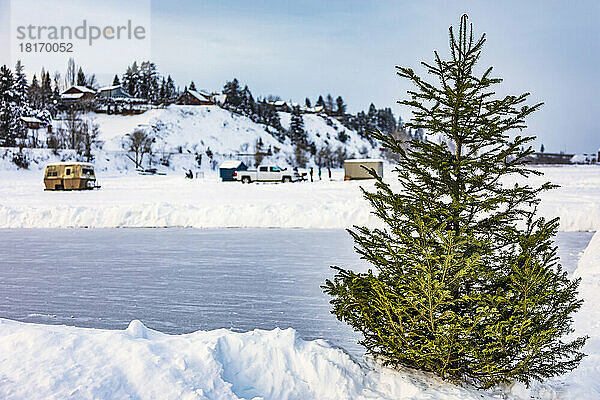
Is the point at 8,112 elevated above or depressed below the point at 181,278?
above

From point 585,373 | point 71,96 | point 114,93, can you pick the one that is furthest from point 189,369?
point 71,96

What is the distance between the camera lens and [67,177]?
116 feet

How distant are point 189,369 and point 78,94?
369 feet

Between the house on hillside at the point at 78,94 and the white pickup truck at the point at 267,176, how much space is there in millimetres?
65743

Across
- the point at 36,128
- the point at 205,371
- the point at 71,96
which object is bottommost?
the point at 205,371

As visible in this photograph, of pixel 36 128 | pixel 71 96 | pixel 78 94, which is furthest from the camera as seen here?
pixel 78 94

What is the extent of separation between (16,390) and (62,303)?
4.94m

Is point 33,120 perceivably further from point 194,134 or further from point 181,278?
point 181,278

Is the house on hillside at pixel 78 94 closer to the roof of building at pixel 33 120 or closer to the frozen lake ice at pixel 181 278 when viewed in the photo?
the roof of building at pixel 33 120

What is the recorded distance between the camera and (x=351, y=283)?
4.73 metres

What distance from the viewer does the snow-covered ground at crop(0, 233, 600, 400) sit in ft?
12.4

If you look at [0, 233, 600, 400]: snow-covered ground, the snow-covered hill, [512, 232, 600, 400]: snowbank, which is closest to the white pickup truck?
the snow-covered hill

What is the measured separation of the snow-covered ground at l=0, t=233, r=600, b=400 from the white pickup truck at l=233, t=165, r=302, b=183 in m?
40.4

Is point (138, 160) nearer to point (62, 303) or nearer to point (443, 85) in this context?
point (62, 303)
